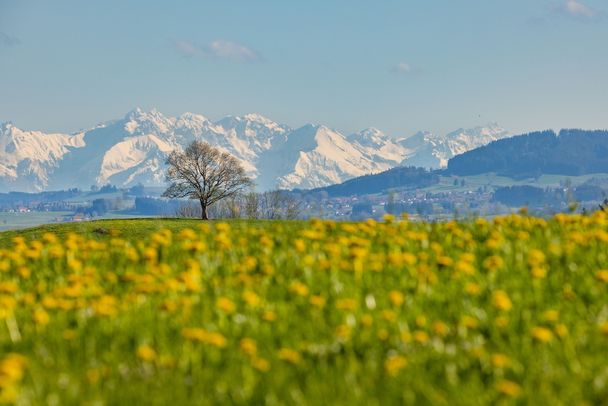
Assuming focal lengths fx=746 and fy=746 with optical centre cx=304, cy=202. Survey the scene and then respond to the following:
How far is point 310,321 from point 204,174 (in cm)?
9386

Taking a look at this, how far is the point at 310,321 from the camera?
807cm

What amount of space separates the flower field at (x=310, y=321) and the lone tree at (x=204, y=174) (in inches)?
3457

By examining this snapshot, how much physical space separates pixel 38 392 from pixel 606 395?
4693mm

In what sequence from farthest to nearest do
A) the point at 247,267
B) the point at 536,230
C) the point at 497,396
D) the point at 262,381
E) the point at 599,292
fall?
the point at 536,230 → the point at 247,267 → the point at 599,292 → the point at 262,381 → the point at 497,396

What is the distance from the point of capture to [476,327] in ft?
25.8

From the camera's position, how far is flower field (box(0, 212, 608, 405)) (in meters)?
6.31

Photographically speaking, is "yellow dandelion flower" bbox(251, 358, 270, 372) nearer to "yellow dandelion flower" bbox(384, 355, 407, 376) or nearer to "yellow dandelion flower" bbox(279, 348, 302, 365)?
"yellow dandelion flower" bbox(279, 348, 302, 365)

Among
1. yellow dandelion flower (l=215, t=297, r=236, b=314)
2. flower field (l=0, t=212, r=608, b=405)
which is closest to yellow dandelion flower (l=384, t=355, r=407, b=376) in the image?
flower field (l=0, t=212, r=608, b=405)

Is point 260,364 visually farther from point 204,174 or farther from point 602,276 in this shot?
point 204,174

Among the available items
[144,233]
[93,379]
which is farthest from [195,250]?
[144,233]

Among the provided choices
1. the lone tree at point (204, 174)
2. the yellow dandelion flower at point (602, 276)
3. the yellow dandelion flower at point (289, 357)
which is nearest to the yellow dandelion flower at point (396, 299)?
the yellow dandelion flower at point (289, 357)

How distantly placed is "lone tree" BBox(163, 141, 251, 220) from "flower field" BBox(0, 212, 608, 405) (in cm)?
8781

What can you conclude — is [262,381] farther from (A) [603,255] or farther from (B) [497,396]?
(A) [603,255]

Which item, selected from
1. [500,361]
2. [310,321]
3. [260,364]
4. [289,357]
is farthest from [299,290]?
[500,361]
